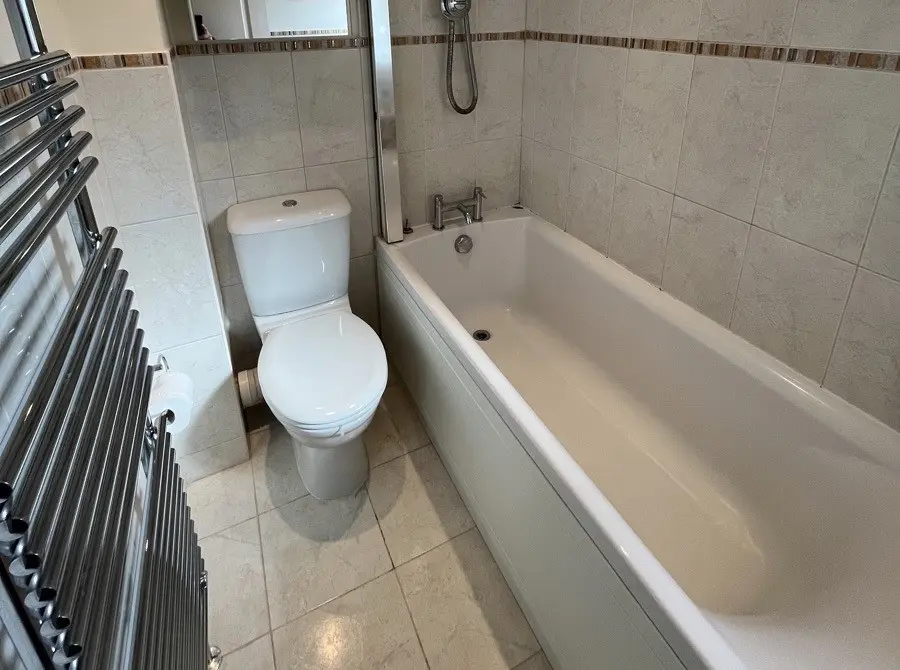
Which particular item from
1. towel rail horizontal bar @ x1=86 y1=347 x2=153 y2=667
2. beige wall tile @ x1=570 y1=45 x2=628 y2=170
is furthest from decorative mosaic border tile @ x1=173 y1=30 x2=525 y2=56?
towel rail horizontal bar @ x1=86 y1=347 x2=153 y2=667

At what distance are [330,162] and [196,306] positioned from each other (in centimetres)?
67

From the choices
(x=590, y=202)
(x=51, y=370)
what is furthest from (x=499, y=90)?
(x=51, y=370)

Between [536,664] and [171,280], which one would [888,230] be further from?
[171,280]

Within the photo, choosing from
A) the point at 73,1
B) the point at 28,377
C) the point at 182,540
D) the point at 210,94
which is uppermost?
the point at 73,1

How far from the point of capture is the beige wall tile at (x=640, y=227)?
66.3 inches

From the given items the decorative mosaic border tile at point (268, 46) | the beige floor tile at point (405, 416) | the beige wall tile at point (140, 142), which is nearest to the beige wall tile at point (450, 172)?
the decorative mosaic border tile at point (268, 46)

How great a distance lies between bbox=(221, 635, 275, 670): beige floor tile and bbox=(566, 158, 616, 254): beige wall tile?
156cm

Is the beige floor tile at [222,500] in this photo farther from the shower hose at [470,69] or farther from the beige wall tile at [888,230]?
the beige wall tile at [888,230]

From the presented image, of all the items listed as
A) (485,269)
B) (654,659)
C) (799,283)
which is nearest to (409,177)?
(485,269)

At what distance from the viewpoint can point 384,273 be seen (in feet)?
6.82

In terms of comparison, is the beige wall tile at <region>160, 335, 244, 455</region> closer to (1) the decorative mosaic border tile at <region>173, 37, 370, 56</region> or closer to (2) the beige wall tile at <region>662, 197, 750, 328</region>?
(1) the decorative mosaic border tile at <region>173, 37, 370, 56</region>

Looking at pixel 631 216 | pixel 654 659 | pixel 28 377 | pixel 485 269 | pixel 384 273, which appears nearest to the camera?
pixel 28 377

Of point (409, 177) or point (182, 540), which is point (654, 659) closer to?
point (182, 540)

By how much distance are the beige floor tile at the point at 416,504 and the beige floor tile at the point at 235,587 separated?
0.37 metres
